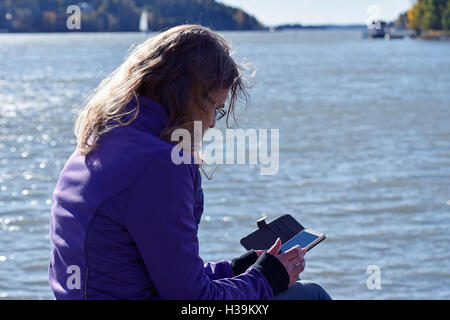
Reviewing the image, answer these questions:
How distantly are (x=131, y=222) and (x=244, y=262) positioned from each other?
694mm

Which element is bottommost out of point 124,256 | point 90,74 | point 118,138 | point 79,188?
point 90,74

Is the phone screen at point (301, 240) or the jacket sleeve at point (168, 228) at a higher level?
the jacket sleeve at point (168, 228)

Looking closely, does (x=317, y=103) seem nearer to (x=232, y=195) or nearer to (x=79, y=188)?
(x=232, y=195)

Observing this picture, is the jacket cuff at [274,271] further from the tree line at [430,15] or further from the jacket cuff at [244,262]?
the tree line at [430,15]

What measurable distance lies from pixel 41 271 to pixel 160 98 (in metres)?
4.37

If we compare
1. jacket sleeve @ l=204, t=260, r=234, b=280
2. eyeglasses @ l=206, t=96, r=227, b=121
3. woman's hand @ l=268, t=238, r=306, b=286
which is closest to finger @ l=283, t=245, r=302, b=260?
woman's hand @ l=268, t=238, r=306, b=286

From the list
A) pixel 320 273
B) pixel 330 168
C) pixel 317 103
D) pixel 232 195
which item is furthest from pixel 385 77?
pixel 320 273

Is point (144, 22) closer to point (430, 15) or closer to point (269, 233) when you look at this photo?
point (269, 233)

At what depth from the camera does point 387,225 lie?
25.4 ft

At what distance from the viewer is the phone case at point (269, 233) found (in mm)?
2836

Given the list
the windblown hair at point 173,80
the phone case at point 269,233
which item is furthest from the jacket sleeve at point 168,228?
the phone case at point 269,233

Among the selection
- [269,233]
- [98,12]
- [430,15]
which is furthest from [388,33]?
[269,233]

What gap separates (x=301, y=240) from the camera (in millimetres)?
2822

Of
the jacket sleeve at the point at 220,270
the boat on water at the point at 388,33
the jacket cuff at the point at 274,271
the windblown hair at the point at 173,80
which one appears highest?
the windblown hair at the point at 173,80
